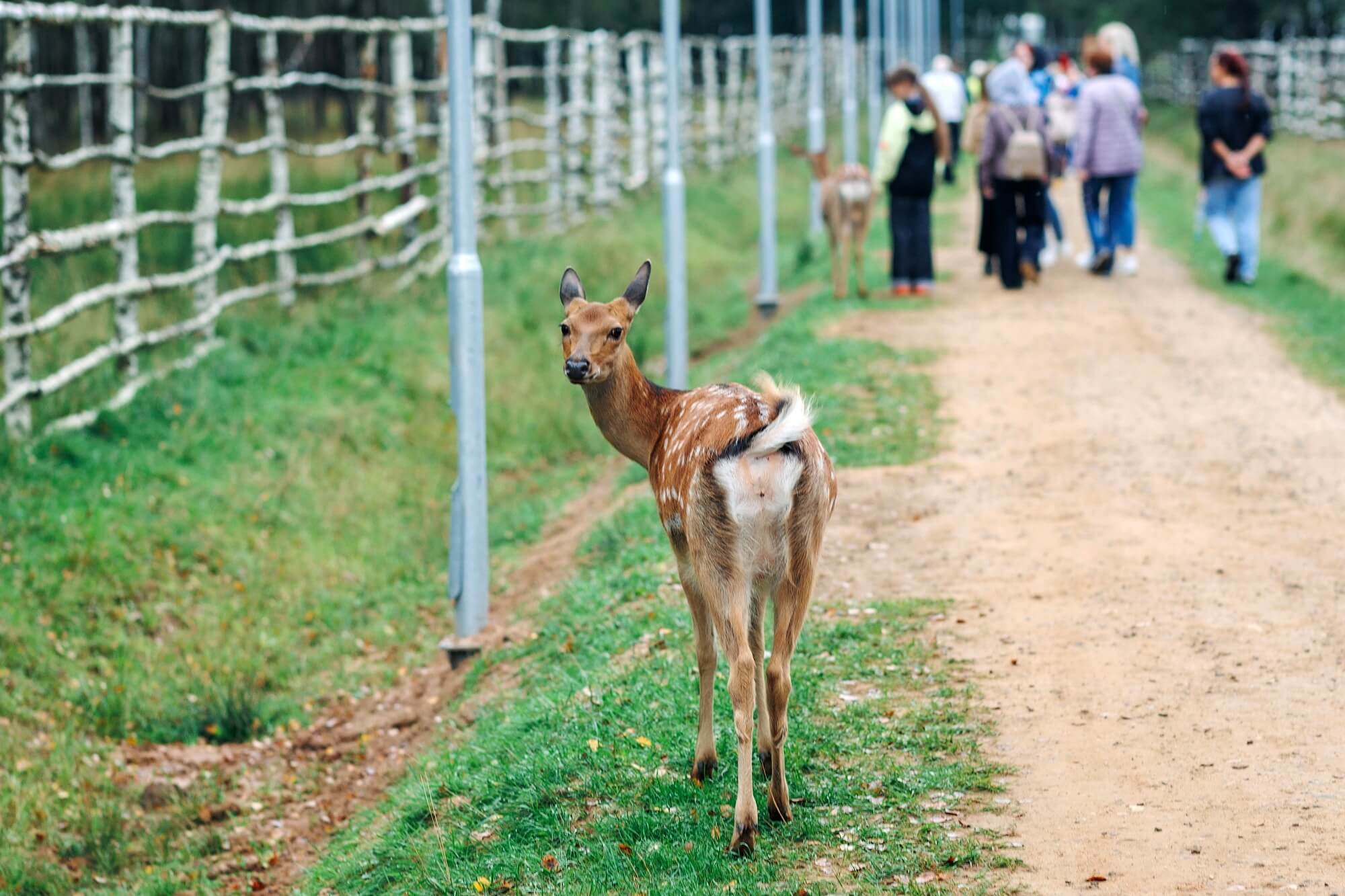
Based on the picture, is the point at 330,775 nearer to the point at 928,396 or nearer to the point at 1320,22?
the point at 928,396

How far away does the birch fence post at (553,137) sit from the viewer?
20.7 metres

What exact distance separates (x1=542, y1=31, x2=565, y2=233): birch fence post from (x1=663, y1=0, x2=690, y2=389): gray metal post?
25.2 ft

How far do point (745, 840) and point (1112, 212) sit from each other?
1261 centimetres

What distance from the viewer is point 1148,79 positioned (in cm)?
6656

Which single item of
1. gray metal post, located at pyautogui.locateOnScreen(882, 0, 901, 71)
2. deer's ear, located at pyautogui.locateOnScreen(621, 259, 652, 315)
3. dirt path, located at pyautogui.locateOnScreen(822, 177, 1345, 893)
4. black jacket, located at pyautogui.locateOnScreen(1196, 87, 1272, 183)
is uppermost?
gray metal post, located at pyautogui.locateOnScreen(882, 0, 901, 71)

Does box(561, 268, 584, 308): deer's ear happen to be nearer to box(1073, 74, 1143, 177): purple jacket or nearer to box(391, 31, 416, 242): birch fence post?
box(391, 31, 416, 242): birch fence post

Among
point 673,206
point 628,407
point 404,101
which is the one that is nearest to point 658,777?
point 628,407

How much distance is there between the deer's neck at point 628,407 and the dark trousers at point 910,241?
371 inches

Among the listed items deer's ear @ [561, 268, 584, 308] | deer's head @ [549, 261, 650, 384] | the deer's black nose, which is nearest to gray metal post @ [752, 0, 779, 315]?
deer's ear @ [561, 268, 584, 308]

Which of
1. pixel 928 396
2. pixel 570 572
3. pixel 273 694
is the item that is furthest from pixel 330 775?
pixel 928 396

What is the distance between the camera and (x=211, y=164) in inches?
503

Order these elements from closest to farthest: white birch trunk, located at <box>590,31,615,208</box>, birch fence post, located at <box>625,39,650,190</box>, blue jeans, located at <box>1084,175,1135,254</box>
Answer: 1. blue jeans, located at <box>1084,175,1135,254</box>
2. white birch trunk, located at <box>590,31,615,208</box>
3. birch fence post, located at <box>625,39,650,190</box>

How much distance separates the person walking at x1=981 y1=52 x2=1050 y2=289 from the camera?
1502 cm

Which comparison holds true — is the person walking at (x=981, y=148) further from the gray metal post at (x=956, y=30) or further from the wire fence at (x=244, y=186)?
the gray metal post at (x=956, y=30)
